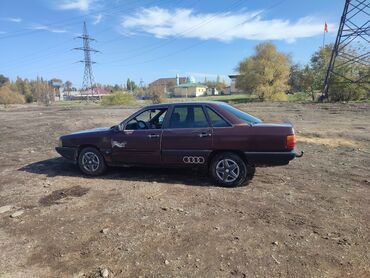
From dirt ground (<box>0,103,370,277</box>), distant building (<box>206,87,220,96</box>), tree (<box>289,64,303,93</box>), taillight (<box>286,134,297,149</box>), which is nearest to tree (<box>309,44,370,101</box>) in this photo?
tree (<box>289,64,303,93</box>)

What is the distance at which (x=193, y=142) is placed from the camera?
22.1ft

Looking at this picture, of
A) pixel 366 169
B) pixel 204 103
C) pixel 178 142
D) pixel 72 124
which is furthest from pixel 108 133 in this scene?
pixel 72 124

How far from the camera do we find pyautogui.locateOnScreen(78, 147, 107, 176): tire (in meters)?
7.66

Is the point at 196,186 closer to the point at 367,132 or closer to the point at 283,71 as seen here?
the point at 367,132

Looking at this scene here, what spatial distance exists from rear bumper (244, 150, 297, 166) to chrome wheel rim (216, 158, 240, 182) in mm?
293

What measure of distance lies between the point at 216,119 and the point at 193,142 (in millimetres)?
609

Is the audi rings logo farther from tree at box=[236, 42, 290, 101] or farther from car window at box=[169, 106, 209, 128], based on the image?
tree at box=[236, 42, 290, 101]

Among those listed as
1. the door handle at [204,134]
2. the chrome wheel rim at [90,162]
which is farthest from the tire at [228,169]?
the chrome wheel rim at [90,162]

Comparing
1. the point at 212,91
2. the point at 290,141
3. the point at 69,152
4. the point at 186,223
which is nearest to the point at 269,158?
the point at 290,141

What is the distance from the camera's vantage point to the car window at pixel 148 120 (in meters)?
7.22

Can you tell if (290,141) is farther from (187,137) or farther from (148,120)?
(148,120)

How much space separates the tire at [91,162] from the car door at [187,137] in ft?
4.95

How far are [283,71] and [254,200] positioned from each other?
44.8m

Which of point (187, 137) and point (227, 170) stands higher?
point (187, 137)
